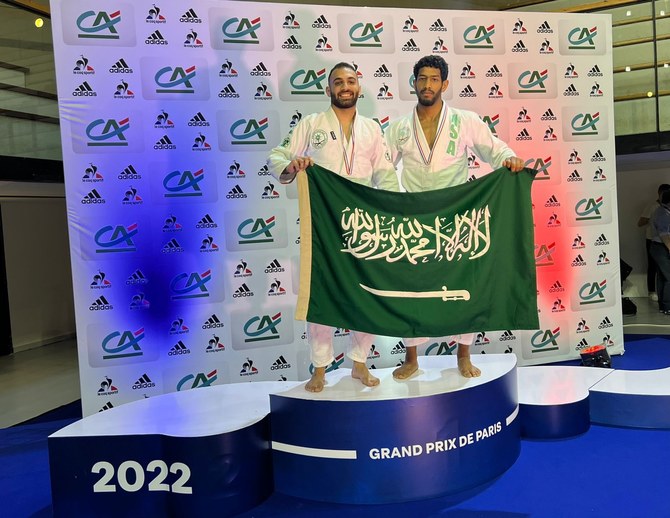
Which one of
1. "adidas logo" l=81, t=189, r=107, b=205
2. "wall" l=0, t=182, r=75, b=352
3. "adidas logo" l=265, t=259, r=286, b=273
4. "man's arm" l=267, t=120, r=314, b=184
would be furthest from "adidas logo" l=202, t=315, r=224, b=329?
"wall" l=0, t=182, r=75, b=352

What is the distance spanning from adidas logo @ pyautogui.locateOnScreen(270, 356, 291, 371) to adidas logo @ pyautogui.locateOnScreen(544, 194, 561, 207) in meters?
2.74

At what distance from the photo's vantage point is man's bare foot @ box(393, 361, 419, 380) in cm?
336

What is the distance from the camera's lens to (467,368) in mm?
3367

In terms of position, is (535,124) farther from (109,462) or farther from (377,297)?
(109,462)

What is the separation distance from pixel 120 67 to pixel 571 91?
12.9 ft

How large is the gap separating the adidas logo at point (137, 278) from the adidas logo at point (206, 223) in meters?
0.56

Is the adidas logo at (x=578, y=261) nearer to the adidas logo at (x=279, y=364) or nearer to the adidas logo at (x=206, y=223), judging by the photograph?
the adidas logo at (x=279, y=364)

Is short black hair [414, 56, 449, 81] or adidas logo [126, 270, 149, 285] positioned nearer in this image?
short black hair [414, 56, 449, 81]

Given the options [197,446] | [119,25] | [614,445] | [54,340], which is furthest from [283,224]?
[54,340]

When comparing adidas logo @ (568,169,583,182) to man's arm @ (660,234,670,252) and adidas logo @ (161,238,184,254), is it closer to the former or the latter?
man's arm @ (660,234,670,252)

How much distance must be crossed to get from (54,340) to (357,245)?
698cm

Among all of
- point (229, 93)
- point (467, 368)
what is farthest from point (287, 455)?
point (229, 93)

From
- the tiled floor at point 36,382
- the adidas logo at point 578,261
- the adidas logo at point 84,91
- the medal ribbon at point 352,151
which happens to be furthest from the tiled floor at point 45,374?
the medal ribbon at point 352,151

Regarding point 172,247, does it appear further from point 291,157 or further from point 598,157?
point 598,157
